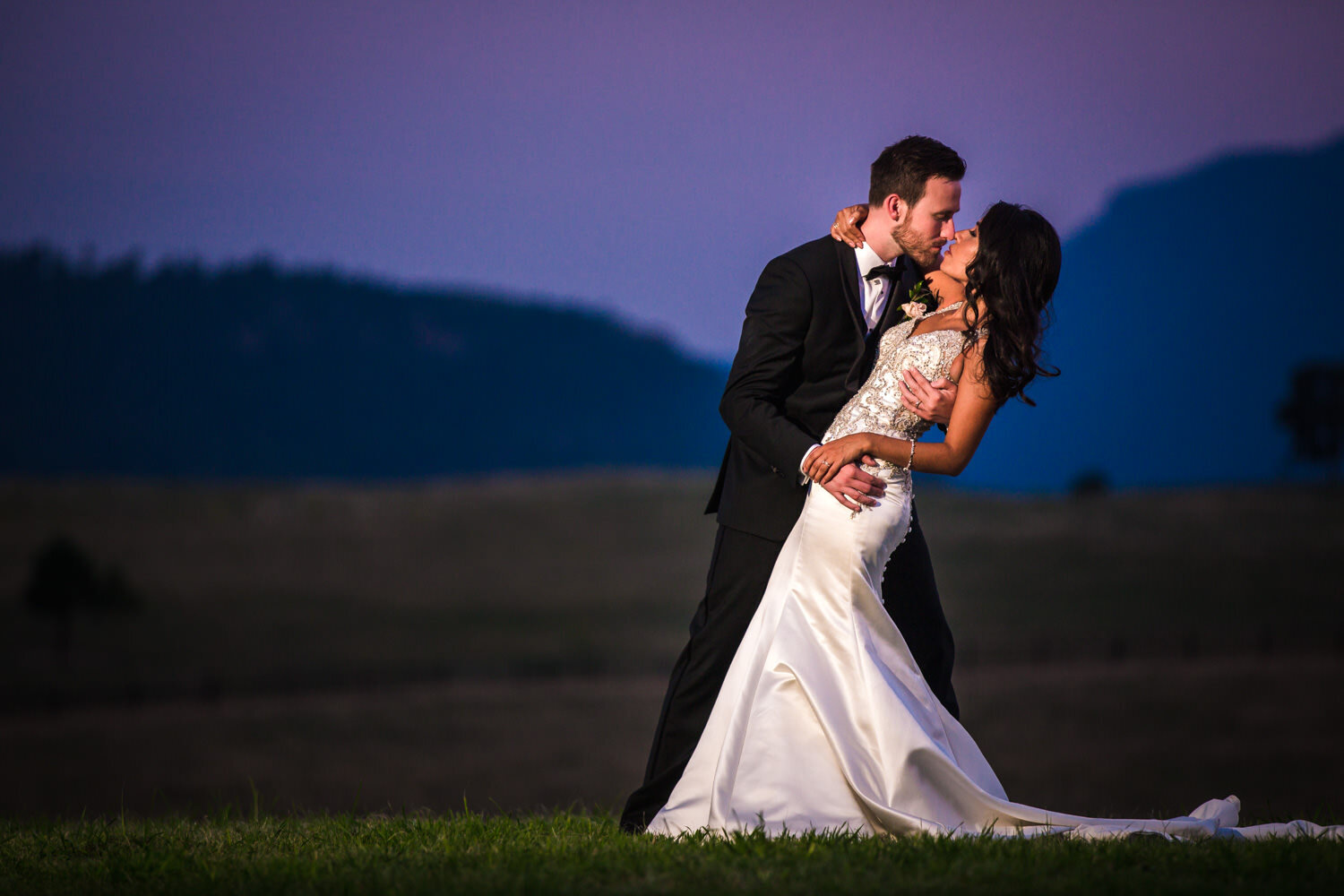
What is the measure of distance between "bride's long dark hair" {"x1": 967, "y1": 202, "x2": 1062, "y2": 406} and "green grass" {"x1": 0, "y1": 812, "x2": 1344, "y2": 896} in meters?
1.54

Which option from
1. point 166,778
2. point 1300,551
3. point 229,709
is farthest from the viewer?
point 1300,551

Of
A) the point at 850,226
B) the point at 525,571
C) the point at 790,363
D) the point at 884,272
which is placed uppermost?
the point at 850,226

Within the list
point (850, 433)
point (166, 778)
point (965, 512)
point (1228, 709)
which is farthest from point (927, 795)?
point (965, 512)

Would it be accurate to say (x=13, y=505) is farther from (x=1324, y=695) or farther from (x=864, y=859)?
(x=864, y=859)

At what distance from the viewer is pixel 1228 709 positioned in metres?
36.6

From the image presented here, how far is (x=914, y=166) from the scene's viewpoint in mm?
4586

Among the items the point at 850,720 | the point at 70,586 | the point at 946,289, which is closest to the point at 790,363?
the point at 946,289

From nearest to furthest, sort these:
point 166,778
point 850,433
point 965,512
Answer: point 850,433
point 166,778
point 965,512

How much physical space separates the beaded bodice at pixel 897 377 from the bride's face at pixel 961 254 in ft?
0.41

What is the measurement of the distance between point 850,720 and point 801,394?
4.19ft

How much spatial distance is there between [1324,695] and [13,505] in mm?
56265

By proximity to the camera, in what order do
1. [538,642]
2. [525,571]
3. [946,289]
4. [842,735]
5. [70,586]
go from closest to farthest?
[842,735]
[946,289]
[70,586]
[538,642]
[525,571]

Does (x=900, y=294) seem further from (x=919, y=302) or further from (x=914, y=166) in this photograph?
(x=914, y=166)

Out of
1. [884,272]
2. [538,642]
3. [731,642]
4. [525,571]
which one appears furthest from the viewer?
[525,571]
